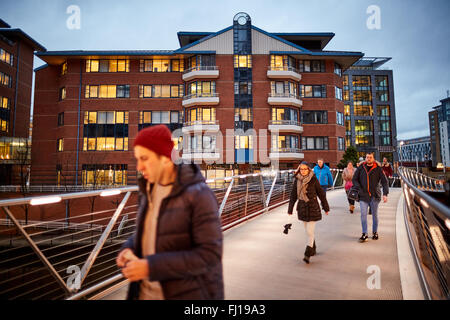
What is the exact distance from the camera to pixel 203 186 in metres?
1.57

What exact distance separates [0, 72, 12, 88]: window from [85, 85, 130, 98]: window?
55.1ft

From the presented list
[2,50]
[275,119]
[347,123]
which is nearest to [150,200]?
[275,119]

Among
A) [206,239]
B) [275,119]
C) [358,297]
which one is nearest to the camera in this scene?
[206,239]

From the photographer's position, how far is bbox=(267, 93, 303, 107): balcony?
98.2 feet

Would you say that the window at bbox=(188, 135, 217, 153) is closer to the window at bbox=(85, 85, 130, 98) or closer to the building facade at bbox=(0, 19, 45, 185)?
the window at bbox=(85, 85, 130, 98)

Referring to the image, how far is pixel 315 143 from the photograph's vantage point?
31.4 meters

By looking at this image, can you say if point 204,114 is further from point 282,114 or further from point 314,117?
point 314,117

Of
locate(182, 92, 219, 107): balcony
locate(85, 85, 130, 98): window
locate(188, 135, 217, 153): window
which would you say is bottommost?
locate(188, 135, 217, 153): window

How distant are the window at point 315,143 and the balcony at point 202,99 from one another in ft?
38.2

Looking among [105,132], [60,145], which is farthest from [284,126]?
[60,145]

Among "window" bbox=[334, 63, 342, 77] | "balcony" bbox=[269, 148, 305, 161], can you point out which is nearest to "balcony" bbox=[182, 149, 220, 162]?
"balcony" bbox=[269, 148, 305, 161]

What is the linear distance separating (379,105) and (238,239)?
60.0 m

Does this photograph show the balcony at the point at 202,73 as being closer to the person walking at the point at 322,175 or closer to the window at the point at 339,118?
the window at the point at 339,118

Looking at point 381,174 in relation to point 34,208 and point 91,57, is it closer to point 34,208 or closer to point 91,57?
point 34,208
